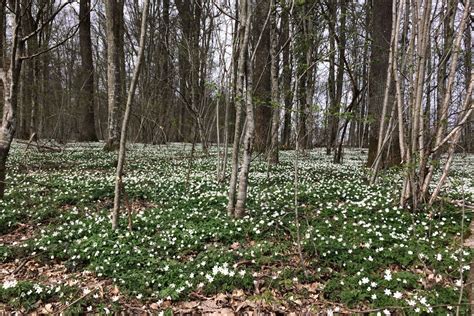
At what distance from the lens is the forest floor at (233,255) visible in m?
3.87

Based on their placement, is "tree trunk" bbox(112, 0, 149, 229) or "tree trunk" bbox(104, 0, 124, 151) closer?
"tree trunk" bbox(112, 0, 149, 229)

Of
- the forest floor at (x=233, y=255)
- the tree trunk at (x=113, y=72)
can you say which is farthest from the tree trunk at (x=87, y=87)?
the forest floor at (x=233, y=255)

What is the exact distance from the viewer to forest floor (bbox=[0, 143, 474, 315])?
3869 mm

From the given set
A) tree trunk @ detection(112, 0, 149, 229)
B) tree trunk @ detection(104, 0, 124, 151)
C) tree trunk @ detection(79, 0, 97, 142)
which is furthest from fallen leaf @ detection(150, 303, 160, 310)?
tree trunk @ detection(79, 0, 97, 142)

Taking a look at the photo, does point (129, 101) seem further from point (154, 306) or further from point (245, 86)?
point (154, 306)

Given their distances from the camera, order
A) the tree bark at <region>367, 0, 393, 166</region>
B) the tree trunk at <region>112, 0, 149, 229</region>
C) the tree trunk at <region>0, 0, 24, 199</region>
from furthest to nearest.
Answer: the tree bark at <region>367, 0, 393, 166</region>
the tree trunk at <region>0, 0, 24, 199</region>
the tree trunk at <region>112, 0, 149, 229</region>

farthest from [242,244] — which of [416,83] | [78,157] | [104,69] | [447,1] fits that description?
[104,69]

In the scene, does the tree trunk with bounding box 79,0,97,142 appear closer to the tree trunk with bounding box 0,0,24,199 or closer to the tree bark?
the tree trunk with bounding box 0,0,24,199

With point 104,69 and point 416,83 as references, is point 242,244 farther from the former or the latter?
point 104,69

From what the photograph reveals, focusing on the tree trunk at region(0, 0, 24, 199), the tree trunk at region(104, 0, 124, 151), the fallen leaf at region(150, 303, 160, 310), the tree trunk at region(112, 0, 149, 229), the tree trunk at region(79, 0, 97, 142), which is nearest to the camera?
the fallen leaf at region(150, 303, 160, 310)

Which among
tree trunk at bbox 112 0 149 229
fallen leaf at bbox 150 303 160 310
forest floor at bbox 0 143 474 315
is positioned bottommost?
fallen leaf at bbox 150 303 160 310

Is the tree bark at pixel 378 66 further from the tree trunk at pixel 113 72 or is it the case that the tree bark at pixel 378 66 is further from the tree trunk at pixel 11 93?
the tree trunk at pixel 113 72

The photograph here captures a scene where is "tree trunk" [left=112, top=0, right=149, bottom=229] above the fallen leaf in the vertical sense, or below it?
above

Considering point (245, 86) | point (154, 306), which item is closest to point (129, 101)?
point (245, 86)
